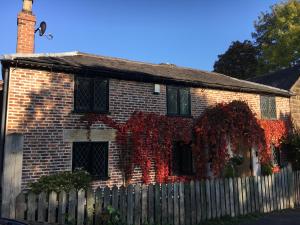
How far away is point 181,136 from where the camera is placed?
43.9 feet

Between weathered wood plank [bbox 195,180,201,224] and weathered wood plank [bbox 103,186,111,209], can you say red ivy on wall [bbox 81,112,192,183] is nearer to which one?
weathered wood plank [bbox 195,180,201,224]

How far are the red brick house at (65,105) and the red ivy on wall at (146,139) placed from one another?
0.90ft

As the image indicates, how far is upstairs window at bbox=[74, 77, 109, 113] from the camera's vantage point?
11492 mm

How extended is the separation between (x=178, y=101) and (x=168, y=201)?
227 inches

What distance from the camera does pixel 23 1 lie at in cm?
1300

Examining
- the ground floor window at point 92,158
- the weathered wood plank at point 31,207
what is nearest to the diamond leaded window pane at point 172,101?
the ground floor window at point 92,158

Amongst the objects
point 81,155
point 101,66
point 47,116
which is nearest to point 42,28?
point 101,66

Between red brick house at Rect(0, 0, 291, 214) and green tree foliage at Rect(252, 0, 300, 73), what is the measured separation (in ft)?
70.8

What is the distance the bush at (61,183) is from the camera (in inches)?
352

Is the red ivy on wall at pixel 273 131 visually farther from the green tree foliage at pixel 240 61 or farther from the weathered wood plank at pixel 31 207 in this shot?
the green tree foliage at pixel 240 61

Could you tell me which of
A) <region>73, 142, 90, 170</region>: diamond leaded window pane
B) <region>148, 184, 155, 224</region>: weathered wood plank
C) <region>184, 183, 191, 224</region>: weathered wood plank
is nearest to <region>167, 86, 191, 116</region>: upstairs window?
<region>73, 142, 90, 170</region>: diamond leaded window pane

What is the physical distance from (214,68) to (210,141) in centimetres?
2932

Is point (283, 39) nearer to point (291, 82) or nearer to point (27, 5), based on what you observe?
point (291, 82)

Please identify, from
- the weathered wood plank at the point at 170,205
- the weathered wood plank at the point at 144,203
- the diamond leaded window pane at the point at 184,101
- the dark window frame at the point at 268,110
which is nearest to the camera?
the weathered wood plank at the point at 144,203
